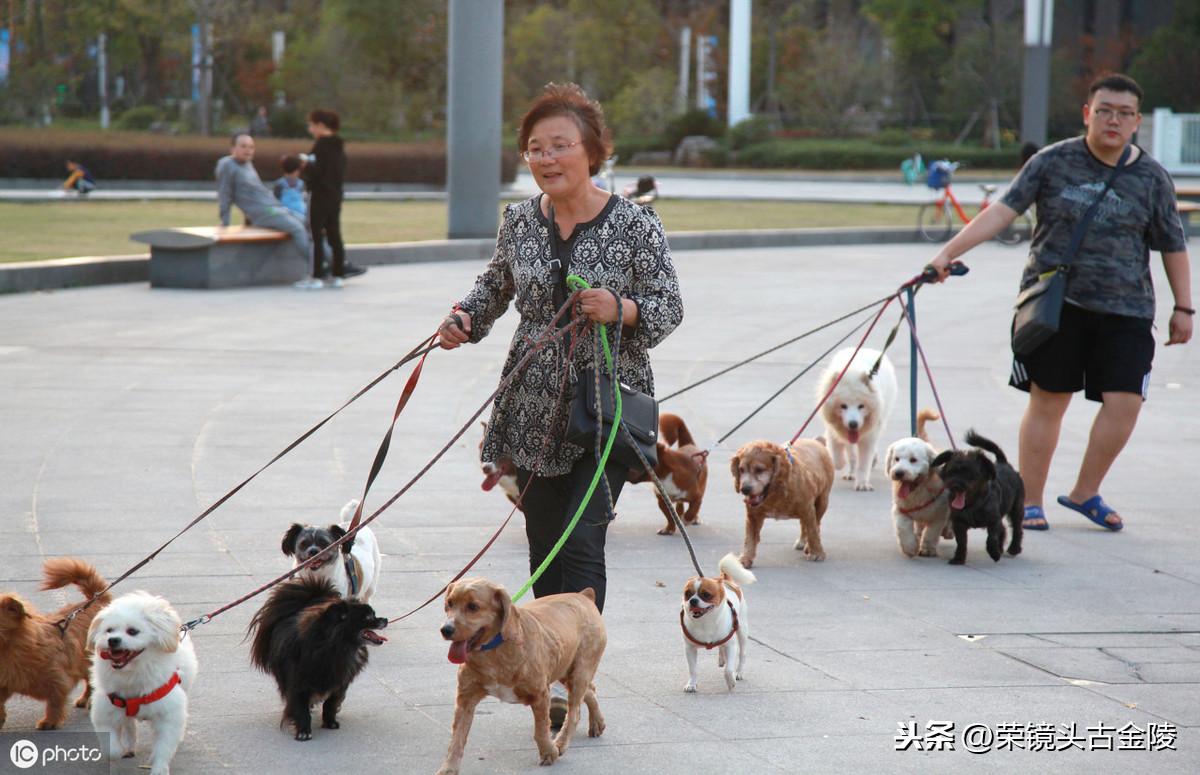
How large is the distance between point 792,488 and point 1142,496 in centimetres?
247

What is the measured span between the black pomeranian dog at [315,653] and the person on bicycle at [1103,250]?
3291 mm

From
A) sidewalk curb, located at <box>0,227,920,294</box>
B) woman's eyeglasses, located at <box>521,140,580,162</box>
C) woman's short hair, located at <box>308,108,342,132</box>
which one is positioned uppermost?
woman's short hair, located at <box>308,108,342,132</box>

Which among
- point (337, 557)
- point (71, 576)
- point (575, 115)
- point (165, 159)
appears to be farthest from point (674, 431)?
point (165, 159)

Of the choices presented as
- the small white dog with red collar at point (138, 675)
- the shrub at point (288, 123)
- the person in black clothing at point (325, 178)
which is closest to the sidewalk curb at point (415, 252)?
the person in black clothing at point (325, 178)

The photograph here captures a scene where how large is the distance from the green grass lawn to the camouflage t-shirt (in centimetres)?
1278

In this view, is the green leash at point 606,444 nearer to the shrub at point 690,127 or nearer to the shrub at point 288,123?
the shrub at point 288,123

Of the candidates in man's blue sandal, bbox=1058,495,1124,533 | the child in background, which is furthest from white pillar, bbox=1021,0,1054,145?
man's blue sandal, bbox=1058,495,1124,533

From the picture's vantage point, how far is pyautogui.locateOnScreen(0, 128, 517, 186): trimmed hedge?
32531mm

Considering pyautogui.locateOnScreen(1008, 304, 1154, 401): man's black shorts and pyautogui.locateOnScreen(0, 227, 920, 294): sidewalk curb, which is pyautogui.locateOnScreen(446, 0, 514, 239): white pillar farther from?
pyautogui.locateOnScreen(1008, 304, 1154, 401): man's black shorts

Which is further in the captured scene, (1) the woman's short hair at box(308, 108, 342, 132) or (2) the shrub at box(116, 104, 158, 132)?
(2) the shrub at box(116, 104, 158, 132)

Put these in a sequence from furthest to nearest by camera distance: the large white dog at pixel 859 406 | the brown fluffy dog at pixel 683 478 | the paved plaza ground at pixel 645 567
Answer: the large white dog at pixel 859 406 → the brown fluffy dog at pixel 683 478 → the paved plaza ground at pixel 645 567

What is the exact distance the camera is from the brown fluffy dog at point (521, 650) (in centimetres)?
364

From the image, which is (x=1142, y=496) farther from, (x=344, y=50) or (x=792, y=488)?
(x=344, y=50)

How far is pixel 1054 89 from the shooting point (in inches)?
1909
